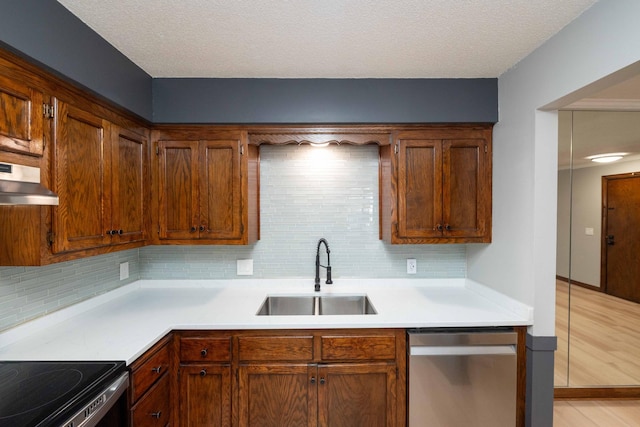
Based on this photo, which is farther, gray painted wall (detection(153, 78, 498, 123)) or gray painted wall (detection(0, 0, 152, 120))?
gray painted wall (detection(153, 78, 498, 123))

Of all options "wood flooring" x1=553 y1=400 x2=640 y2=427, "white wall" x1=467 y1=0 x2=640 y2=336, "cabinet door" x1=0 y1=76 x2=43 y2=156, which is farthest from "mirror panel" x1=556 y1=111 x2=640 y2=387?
"cabinet door" x1=0 y1=76 x2=43 y2=156

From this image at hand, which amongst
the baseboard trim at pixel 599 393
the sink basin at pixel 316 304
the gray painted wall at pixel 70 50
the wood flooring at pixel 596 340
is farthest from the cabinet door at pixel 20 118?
the baseboard trim at pixel 599 393

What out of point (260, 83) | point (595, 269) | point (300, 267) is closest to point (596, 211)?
point (595, 269)

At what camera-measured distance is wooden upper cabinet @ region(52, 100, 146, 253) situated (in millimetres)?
1410

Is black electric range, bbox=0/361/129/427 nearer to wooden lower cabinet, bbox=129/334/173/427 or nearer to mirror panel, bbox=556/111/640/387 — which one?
wooden lower cabinet, bbox=129/334/173/427

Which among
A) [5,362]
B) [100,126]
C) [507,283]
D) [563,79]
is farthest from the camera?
[507,283]

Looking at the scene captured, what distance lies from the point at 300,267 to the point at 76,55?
1819 millimetres

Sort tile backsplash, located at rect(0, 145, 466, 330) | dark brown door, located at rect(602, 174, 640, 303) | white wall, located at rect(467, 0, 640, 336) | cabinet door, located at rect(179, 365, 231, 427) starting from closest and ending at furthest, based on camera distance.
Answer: white wall, located at rect(467, 0, 640, 336) → cabinet door, located at rect(179, 365, 231, 427) → tile backsplash, located at rect(0, 145, 466, 330) → dark brown door, located at rect(602, 174, 640, 303)

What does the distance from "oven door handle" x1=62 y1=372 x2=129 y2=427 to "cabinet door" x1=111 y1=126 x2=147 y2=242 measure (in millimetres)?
829

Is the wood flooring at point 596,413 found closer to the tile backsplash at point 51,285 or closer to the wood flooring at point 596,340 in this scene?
the wood flooring at point 596,340

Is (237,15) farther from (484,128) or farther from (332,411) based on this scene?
(332,411)

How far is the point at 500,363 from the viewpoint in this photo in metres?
1.77

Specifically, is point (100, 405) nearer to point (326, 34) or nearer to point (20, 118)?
point (20, 118)

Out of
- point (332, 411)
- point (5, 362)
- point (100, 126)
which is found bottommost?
point (332, 411)
